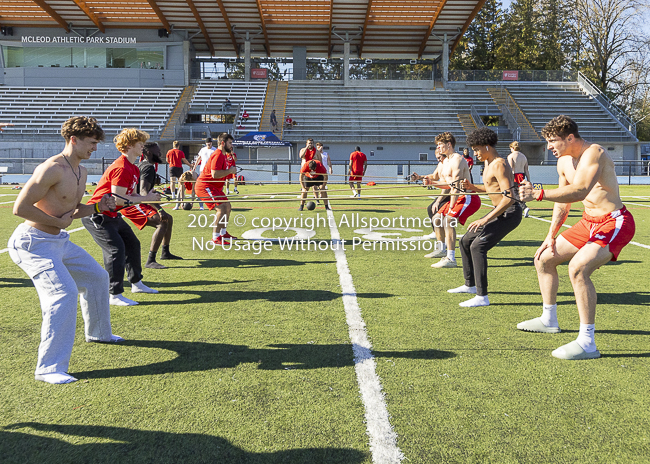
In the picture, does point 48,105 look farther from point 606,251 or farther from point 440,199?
point 606,251

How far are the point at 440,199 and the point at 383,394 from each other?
528 centimetres

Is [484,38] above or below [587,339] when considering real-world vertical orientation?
above

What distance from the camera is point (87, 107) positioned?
40625 millimetres

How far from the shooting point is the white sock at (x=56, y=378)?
350 centimetres

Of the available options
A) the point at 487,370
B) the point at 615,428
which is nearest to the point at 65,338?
the point at 487,370

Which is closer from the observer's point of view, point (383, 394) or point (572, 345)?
point (383, 394)

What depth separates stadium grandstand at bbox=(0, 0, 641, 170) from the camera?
3928cm

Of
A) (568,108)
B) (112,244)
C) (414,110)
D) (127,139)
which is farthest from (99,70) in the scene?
(112,244)

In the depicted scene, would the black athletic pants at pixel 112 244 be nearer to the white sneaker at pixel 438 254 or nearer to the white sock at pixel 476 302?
the white sock at pixel 476 302

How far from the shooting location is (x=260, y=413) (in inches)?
122

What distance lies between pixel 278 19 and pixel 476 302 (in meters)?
40.7

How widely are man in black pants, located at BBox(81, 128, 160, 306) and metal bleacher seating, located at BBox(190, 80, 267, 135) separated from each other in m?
33.2

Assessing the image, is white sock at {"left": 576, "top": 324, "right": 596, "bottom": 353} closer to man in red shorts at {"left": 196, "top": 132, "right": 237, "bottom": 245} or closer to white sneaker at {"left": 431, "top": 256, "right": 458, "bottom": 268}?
white sneaker at {"left": 431, "top": 256, "right": 458, "bottom": 268}

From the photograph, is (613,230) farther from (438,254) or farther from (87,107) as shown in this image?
(87,107)
